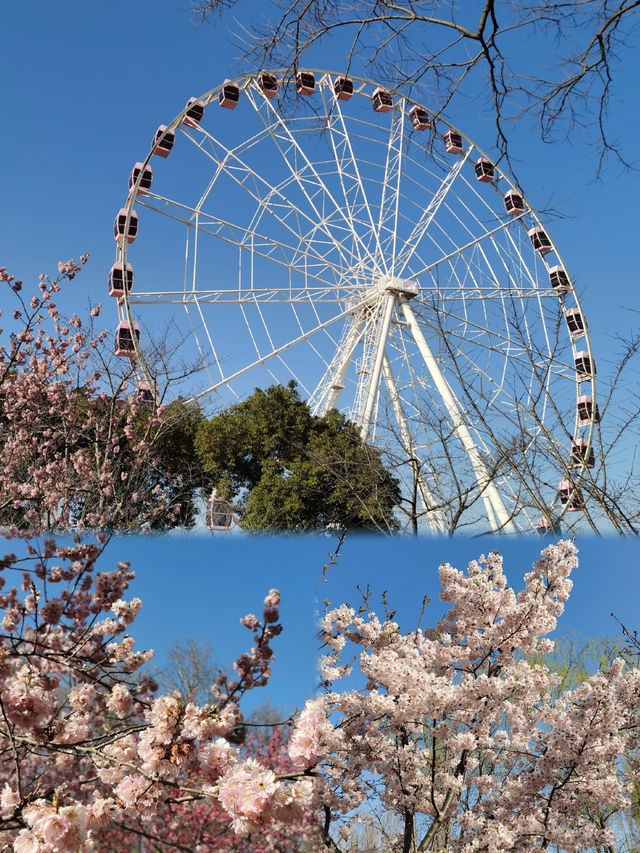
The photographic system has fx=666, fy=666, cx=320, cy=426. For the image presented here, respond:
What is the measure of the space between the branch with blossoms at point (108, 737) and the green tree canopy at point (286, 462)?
27.4 feet

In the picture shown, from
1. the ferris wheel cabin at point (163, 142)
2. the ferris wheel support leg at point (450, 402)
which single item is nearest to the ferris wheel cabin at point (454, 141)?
the ferris wheel support leg at point (450, 402)

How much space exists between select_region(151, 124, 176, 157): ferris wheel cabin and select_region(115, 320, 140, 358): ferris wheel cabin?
435 centimetres

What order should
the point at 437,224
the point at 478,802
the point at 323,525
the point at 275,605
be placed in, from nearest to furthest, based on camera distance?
the point at 275,605 → the point at 478,802 → the point at 323,525 → the point at 437,224

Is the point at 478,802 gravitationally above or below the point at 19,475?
below

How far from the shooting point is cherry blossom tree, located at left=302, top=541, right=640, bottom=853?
Result: 3.25 metres

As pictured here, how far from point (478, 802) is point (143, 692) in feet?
7.00

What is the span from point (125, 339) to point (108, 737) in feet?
35.3

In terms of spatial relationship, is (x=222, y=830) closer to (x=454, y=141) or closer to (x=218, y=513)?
(x=218, y=513)

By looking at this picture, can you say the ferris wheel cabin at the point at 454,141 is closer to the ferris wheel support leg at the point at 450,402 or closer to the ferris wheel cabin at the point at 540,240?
the ferris wheel cabin at the point at 540,240

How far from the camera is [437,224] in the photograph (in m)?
17.1

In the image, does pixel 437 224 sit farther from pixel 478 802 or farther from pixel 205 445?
pixel 478 802

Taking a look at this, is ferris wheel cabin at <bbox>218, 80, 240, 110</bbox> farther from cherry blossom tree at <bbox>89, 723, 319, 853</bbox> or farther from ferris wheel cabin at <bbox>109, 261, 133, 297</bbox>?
cherry blossom tree at <bbox>89, 723, 319, 853</bbox>

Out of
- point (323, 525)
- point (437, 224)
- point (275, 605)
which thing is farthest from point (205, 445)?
point (275, 605)

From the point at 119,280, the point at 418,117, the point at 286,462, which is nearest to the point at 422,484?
the point at 286,462
